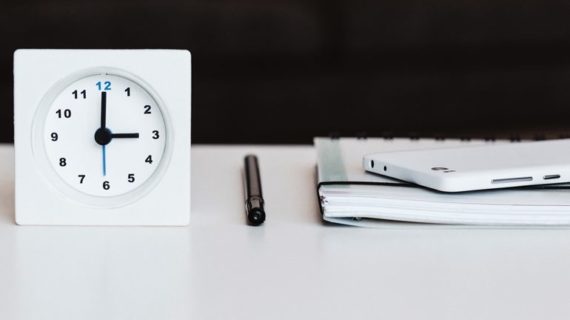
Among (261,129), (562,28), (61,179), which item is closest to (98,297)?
(61,179)

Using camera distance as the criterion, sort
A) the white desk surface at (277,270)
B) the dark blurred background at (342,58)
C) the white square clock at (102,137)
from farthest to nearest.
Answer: the dark blurred background at (342,58), the white square clock at (102,137), the white desk surface at (277,270)

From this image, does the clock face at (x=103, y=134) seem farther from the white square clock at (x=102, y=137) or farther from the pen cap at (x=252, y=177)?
the pen cap at (x=252, y=177)

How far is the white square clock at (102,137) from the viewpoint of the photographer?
0.84m

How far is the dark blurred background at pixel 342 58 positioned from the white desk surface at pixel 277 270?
50.2 inches

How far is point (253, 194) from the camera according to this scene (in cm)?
93

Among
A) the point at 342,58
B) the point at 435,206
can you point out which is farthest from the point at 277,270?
the point at 342,58

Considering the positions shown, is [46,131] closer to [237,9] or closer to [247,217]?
[247,217]

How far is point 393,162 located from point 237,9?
136cm

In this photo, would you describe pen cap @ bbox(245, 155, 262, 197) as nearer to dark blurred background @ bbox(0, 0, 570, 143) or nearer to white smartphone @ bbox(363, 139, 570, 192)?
white smartphone @ bbox(363, 139, 570, 192)

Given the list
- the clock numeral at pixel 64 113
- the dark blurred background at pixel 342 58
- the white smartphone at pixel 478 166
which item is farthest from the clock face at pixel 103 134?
the dark blurred background at pixel 342 58

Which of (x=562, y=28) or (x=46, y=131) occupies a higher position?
(x=562, y=28)

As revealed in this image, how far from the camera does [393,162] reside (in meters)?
0.92

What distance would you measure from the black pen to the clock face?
0.33 ft

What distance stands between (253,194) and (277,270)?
0.63 feet
